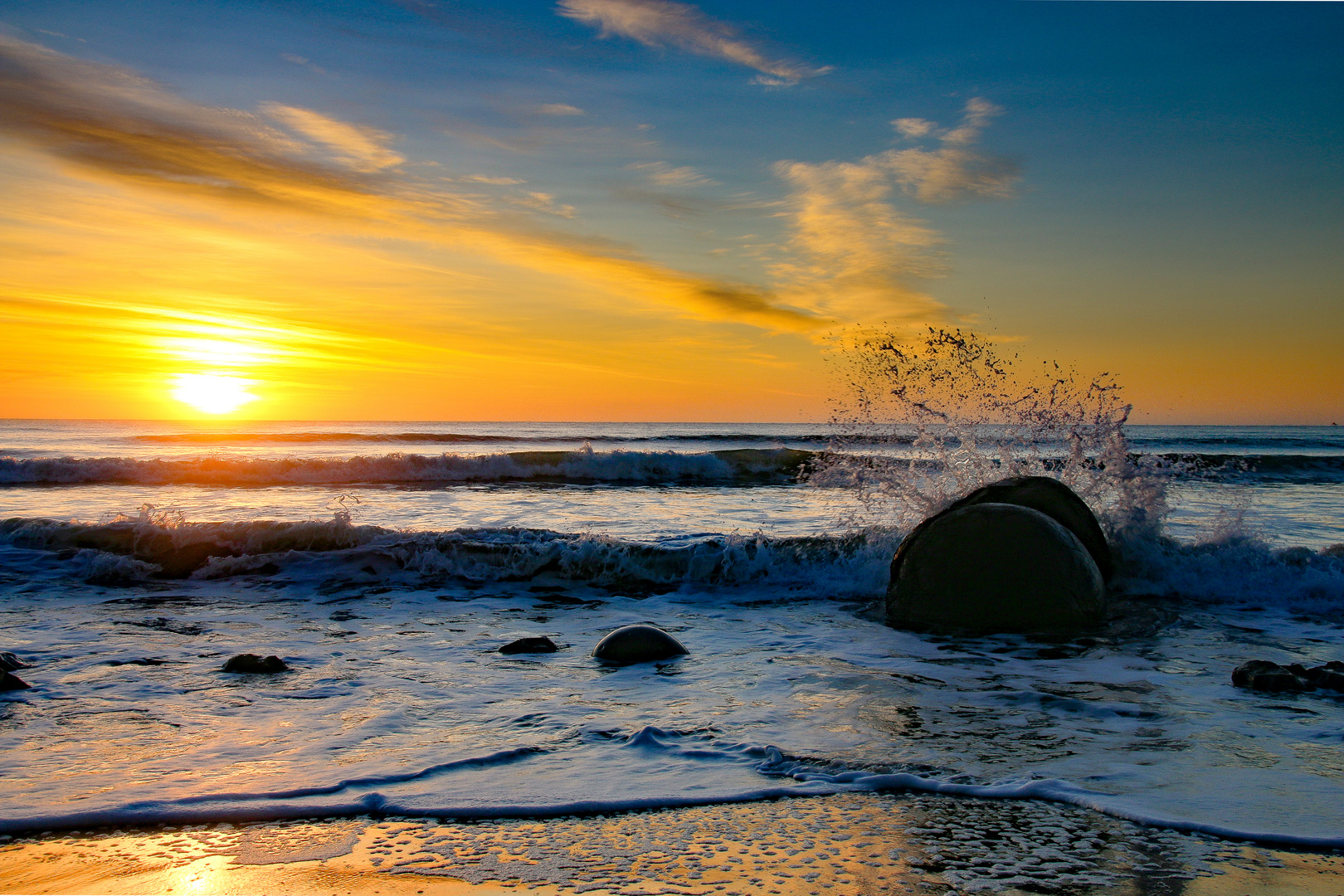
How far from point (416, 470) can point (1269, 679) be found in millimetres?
20382

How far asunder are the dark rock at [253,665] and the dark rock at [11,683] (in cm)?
108

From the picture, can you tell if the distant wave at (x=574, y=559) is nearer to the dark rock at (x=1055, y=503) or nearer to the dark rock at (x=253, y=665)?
the dark rock at (x=1055, y=503)

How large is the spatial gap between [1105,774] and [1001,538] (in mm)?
3182

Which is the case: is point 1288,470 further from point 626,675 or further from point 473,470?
point 626,675

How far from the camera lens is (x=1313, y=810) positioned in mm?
3254

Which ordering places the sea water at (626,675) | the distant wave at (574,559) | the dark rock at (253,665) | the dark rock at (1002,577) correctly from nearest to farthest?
the sea water at (626,675) → the dark rock at (253,665) → the dark rock at (1002,577) → the distant wave at (574,559)

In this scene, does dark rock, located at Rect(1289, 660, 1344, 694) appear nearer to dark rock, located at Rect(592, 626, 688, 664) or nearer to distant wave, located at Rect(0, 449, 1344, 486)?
dark rock, located at Rect(592, 626, 688, 664)

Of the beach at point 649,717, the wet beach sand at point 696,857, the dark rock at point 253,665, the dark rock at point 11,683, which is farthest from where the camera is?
the dark rock at point 253,665

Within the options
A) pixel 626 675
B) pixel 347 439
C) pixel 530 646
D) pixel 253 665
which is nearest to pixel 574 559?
pixel 530 646

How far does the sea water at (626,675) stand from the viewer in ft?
11.6

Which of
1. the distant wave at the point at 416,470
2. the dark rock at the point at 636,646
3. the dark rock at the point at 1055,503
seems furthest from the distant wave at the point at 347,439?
the dark rock at the point at 636,646

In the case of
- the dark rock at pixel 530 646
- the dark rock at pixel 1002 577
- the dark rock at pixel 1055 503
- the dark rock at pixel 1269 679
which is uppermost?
the dark rock at pixel 1055 503

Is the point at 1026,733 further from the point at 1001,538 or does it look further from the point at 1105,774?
the point at 1001,538

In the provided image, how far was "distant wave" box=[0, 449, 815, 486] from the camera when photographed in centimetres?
2056
